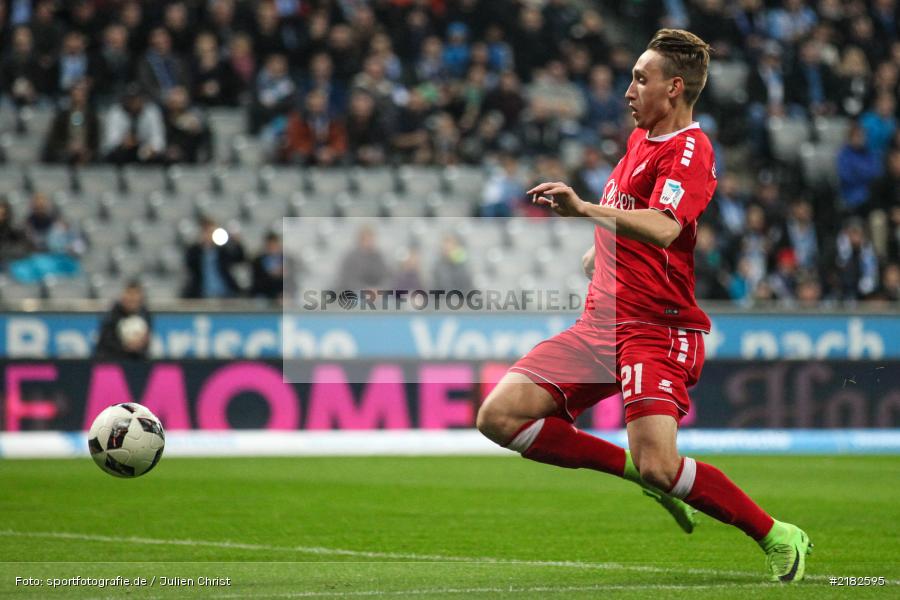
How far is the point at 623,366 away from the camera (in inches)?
251

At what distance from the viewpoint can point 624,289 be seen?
6.56m

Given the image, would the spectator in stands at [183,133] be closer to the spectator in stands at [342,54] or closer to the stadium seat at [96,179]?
the stadium seat at [96,179]

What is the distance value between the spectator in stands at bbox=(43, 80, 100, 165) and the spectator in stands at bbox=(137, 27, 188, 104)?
77 cm

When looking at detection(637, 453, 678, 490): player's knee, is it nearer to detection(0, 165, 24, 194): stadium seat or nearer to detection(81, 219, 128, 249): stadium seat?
detection(81, 219, 128, 249): stadium seat

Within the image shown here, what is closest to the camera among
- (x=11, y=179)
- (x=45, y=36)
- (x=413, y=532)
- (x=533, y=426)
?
(x=533, y=426)

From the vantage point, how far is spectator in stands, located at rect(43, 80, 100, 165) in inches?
687

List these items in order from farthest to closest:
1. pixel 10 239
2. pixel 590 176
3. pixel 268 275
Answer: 1. pixel 590 176
2. pixel 268 275
3. pixel 10 239

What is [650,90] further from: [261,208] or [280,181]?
[280,181]

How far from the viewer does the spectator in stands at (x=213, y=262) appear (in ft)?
53.3

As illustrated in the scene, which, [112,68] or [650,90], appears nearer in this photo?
[650,90]

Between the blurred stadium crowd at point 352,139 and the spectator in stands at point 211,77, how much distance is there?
28mm

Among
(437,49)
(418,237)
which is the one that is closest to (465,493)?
(418,237)

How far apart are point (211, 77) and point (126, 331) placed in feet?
16.1

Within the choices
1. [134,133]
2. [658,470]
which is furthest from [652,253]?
[134,133]
